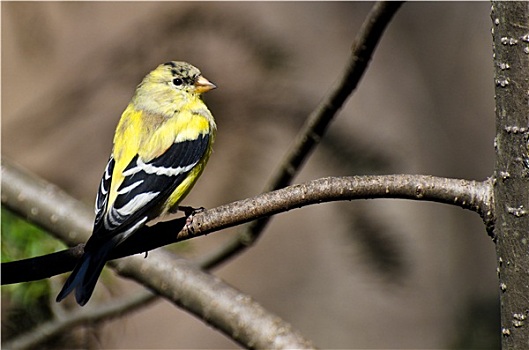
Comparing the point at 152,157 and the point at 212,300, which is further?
the point at 152,157

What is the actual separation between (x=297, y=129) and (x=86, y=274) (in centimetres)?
87

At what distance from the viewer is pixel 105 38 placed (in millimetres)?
4754

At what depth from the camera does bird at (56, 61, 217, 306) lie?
1828mm

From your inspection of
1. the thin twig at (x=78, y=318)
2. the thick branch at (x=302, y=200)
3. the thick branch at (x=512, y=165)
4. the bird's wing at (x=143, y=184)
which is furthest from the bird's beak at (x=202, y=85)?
the thick branch at (x=512, y=165)

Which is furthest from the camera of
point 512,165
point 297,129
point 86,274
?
point 297,129

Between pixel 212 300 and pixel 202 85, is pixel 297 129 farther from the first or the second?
pixel 212 300

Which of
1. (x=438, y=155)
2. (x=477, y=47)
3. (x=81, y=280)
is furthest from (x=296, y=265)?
(x=81, y=280)

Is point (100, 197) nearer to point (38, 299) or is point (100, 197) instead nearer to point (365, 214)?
point (38, 299)

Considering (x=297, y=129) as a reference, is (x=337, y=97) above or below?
above

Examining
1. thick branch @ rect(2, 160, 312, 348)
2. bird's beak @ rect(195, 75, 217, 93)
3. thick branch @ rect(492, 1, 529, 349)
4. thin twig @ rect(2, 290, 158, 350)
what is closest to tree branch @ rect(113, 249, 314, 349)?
thick branch @ rect(2, 160, 312, 348)

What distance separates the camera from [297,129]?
232cm

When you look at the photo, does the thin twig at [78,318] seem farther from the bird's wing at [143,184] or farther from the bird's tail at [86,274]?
the bird's tail at [86,274]

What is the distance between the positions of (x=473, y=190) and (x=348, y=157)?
27.7 inches

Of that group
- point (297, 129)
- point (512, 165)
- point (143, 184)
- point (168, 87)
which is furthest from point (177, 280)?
point (512, 165)
